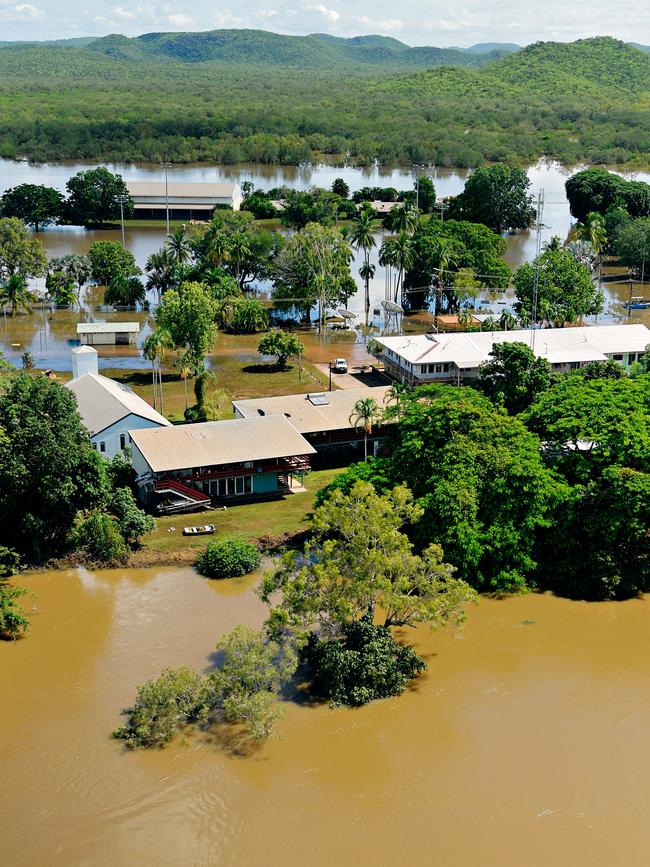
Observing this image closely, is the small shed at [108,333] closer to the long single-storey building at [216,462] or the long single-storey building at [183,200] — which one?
the long single-storey building at [216,462]

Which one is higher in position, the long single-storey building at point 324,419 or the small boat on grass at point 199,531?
the long single-storey building at point 324,419

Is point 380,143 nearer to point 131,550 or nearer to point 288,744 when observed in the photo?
point 131,550

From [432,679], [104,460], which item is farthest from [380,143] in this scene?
[432,679]

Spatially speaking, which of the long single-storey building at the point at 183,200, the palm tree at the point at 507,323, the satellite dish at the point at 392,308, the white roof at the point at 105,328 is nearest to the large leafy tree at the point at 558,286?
the palm tree at the point at 507,323

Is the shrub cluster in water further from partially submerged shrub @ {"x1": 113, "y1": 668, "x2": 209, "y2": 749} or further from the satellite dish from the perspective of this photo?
the satellite dish

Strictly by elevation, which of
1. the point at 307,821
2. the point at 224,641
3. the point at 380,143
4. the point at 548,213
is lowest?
the point at 307,821

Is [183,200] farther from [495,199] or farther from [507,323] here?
[507,323]
